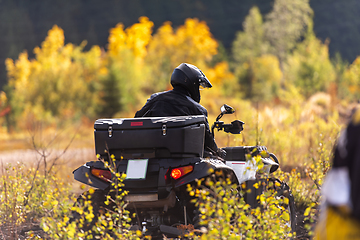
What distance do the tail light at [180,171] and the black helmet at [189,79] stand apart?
1.24 metres

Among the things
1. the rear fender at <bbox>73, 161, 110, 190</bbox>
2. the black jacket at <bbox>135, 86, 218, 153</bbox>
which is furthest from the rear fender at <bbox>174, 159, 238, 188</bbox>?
the rear fender at <bbox>73, 161, 110, 190</bbox>

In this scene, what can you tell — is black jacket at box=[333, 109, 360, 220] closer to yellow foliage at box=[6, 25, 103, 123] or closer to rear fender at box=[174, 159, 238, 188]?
rear fender at box=[174, 159, 238, 188]

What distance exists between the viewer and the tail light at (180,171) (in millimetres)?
4023

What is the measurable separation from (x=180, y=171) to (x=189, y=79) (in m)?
1.32

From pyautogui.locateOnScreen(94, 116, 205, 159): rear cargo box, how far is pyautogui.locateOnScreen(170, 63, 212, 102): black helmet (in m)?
0.91

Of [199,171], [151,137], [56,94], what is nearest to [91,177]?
[151,137]

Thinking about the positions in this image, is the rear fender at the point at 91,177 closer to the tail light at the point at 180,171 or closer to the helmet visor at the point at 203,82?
the tail light at the point at 180,171

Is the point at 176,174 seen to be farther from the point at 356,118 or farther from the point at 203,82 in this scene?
the point at 356,118

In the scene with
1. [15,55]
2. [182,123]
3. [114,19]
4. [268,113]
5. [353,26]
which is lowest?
[182,123]

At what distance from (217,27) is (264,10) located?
40.5 feet

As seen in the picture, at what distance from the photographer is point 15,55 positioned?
89.1m

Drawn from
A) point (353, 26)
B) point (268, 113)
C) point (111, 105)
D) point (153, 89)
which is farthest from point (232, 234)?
point (353, 26)

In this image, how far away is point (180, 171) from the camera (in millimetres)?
4031

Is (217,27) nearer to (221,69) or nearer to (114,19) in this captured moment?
(114,19)
